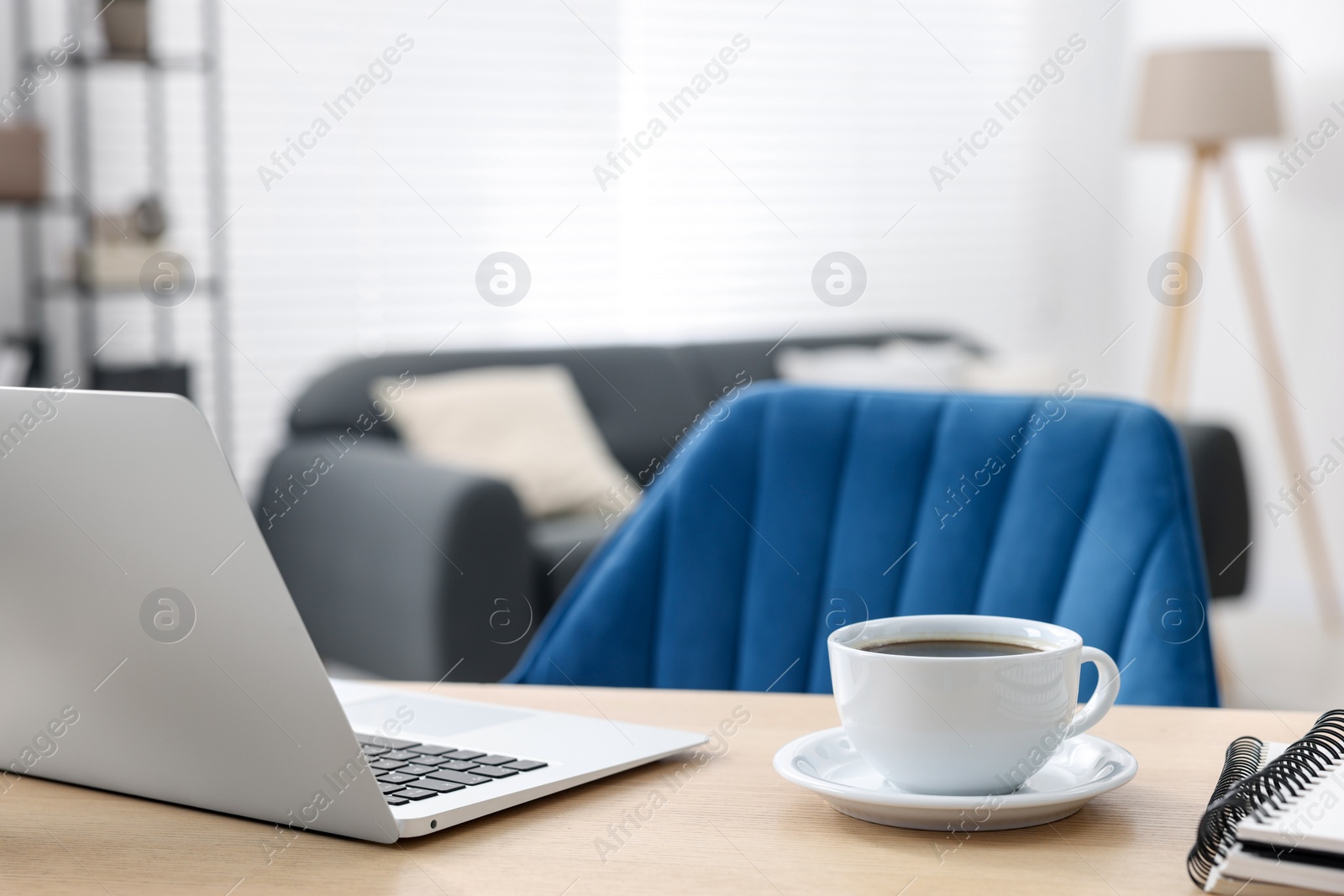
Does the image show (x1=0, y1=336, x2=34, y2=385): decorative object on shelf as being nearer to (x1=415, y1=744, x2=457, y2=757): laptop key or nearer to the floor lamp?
(x1=415, y1=744, x2=457, y2=757): laptop key

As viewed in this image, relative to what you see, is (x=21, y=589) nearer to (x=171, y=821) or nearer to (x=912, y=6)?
(x=171, y=821)

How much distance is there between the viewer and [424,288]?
3555 millimetres

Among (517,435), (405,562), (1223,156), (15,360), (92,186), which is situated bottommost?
(405,562)

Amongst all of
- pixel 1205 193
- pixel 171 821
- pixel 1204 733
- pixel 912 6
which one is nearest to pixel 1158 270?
pixel 1205 193

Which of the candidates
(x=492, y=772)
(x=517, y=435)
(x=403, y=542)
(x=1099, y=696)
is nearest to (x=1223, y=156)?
(x=517, y=435)

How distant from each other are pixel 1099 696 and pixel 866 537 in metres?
0.51

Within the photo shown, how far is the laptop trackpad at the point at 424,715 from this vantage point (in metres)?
0.70

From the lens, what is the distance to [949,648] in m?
0.59

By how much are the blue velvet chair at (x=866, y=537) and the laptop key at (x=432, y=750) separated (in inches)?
14.7

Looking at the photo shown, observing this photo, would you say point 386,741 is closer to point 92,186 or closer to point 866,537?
point 866,537

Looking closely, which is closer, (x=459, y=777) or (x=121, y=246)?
(x=459, y=777)

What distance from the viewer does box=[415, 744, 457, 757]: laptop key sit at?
632 millimetres

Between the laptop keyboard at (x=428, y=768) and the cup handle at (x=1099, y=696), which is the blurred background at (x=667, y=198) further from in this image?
the cup handle at (x=1099, y=696)

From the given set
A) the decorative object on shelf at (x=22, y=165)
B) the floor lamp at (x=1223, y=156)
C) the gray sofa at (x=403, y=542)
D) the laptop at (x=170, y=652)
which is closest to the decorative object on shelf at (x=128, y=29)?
the decorative object on shelf at (x=22, y=165)
